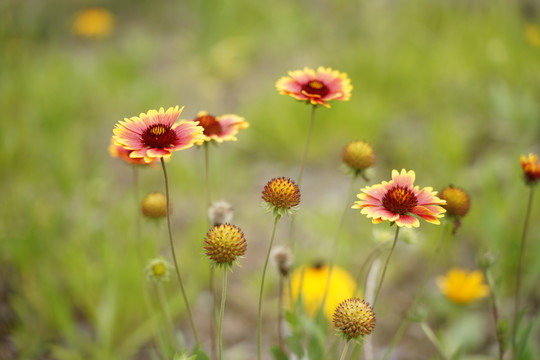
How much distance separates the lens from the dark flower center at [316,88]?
1.09 m

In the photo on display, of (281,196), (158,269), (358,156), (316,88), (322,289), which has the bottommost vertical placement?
(322,289)

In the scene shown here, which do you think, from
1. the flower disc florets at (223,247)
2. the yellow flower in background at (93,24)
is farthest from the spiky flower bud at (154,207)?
the yellow flower in background at (93,24)

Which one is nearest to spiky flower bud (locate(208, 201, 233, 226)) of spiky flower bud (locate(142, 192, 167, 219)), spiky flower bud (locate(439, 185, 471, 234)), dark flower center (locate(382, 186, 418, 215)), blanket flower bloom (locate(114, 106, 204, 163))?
spiky flower bud (locate(142, 192, 167, 219))

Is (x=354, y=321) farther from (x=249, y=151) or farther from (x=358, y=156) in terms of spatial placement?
(x=249, y=151)

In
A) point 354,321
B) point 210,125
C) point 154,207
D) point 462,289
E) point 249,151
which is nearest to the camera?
point 354,321

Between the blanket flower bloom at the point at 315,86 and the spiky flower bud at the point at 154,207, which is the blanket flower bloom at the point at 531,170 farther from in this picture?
the spiky flower bud at the point at 154,207

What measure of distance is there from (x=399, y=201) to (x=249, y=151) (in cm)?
208

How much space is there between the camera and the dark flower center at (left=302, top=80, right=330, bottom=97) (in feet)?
3.58

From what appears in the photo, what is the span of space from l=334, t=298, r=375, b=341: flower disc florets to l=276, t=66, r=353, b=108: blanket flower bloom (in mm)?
469

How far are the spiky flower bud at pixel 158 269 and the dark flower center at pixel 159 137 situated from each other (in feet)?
0.99

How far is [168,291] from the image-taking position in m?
1.82

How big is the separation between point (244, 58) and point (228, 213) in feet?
10.2

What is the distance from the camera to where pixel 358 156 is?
42.8 inches

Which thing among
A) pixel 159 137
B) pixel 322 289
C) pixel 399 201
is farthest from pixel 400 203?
pixel 322 289
